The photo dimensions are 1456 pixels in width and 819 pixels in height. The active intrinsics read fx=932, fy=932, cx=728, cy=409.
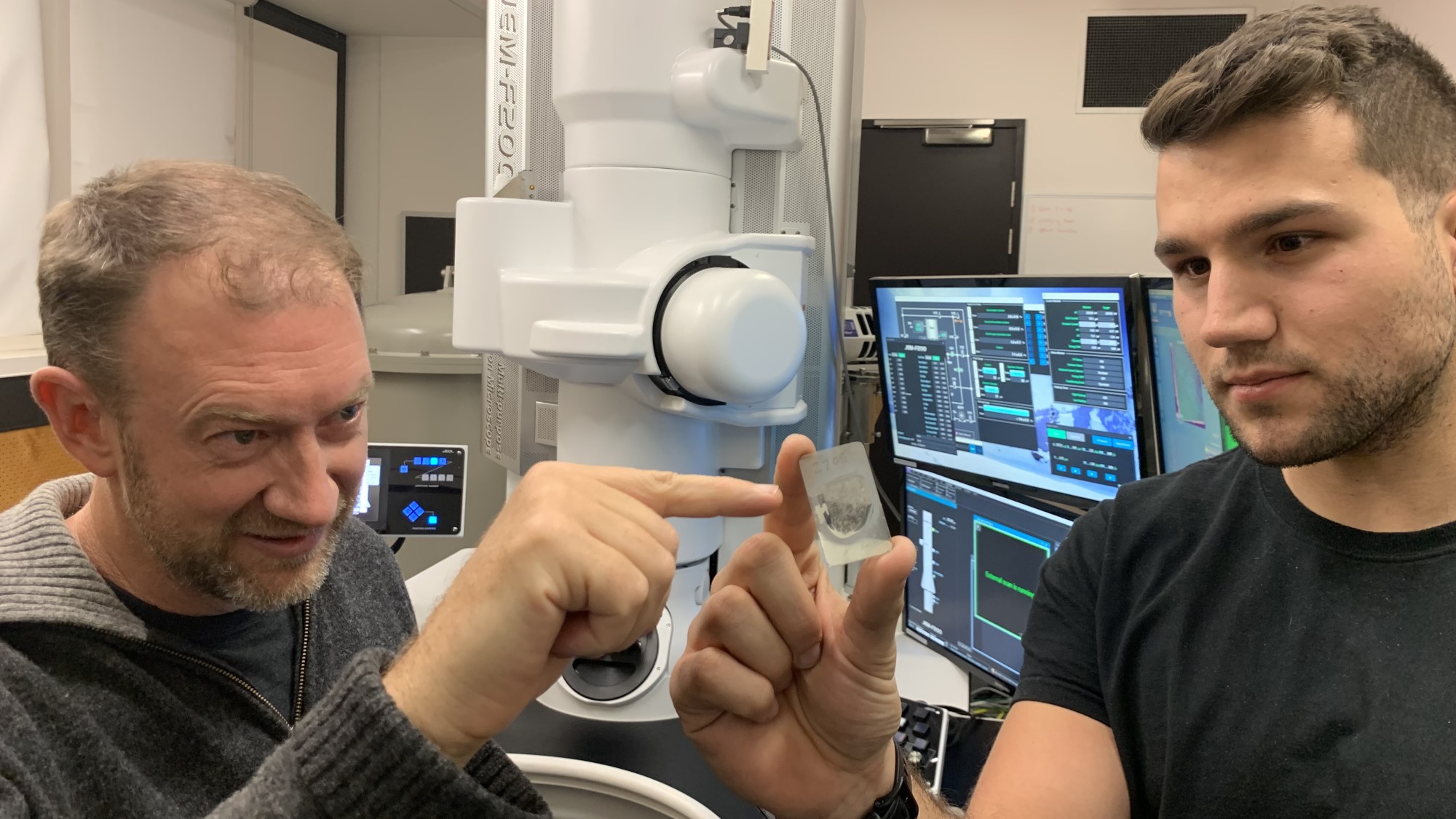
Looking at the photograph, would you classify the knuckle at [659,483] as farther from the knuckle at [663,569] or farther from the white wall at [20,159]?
the white wall at [20,159]

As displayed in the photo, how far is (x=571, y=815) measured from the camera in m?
1.36

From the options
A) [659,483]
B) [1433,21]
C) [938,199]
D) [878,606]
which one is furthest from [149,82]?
[1433,21]

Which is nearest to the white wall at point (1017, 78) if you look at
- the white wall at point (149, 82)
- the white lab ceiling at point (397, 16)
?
the white lab ceiling at point (397, 16)

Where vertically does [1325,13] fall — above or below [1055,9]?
below

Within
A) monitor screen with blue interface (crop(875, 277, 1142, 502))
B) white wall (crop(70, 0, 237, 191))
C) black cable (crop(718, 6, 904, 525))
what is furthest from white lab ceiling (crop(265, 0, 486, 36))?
monitor screen with blue interface (crop(875, 277, 1142, 502))

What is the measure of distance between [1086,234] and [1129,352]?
134 inches

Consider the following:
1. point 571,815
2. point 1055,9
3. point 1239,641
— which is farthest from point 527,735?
point 1055,9

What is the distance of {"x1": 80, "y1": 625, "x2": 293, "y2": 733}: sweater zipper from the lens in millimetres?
899

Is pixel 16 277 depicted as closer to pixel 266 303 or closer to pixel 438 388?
pixel 438 388

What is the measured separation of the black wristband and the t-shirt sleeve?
0.75 feet

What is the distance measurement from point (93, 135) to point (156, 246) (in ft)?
6.96

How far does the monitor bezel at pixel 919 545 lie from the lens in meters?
1.50

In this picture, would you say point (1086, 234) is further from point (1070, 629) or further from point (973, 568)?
point (1070, 629)

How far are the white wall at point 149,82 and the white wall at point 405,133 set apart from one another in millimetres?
636
